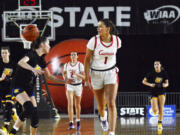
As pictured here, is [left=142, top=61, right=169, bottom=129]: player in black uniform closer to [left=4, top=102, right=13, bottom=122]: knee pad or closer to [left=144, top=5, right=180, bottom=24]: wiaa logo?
[left=4, top=102, right=13, bottom=122]: knee pad

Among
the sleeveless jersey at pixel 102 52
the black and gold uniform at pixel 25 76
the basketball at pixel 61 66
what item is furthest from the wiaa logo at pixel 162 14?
the black and gold uniform at pixel 25 76

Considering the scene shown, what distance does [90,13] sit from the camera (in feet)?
54.5

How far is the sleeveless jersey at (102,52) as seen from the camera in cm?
747

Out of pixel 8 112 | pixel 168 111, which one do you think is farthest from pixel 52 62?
pixel 8 112

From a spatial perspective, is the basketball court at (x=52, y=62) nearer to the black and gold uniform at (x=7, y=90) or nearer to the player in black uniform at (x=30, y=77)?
the black and gold uniform at (x=7, y=90)

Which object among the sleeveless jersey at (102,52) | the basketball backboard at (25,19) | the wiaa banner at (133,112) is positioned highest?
the basketball backboard at (25,19)

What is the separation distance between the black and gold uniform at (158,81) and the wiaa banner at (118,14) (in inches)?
169

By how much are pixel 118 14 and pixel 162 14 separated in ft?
5.83

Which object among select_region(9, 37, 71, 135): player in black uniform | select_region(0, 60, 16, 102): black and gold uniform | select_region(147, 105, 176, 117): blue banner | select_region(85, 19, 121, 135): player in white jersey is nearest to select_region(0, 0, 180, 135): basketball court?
select_region(147, 105, 176, 117): blue banner

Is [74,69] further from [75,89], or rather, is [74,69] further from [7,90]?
[7,90]

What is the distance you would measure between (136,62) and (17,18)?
A: 241 inches

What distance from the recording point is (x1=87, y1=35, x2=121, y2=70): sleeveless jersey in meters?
7.47

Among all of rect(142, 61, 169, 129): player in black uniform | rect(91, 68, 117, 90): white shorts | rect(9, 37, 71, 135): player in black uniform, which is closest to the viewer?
rect(9, 37, 71, 135): player in black uniform

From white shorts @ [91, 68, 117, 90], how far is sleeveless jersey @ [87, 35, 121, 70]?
3.7 inches
